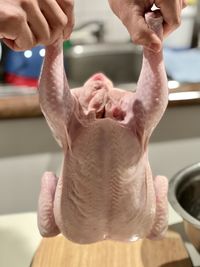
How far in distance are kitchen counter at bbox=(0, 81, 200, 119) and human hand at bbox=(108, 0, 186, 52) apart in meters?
Result: 0.78

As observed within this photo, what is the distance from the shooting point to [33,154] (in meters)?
1.39

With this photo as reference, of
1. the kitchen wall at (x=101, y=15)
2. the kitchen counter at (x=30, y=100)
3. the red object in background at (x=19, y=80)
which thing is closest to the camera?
the kitchen counter at (x=30, y=100)

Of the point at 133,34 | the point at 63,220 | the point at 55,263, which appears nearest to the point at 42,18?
the point at 133,34

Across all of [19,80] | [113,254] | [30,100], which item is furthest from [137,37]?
[19,80]

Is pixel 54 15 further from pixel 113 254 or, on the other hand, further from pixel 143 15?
pixel 113 254

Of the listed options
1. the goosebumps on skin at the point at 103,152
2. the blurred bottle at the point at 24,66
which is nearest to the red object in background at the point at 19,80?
the blurred bottle at the point at 24,66

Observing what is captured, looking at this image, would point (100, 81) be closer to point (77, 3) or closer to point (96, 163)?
point (96, 163)

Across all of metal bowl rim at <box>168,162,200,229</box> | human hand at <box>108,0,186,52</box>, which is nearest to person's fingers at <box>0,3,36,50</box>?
human hand at <box>108,0,186,52</box>

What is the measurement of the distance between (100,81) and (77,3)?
1.17 meters

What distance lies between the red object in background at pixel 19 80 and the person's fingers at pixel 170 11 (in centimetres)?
102

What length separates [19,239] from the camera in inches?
44.9

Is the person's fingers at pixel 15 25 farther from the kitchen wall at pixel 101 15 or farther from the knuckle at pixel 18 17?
the kitchen wall at pixel 101 15

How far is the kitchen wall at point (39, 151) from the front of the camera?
4.46ft

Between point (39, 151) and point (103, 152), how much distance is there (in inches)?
29.9
